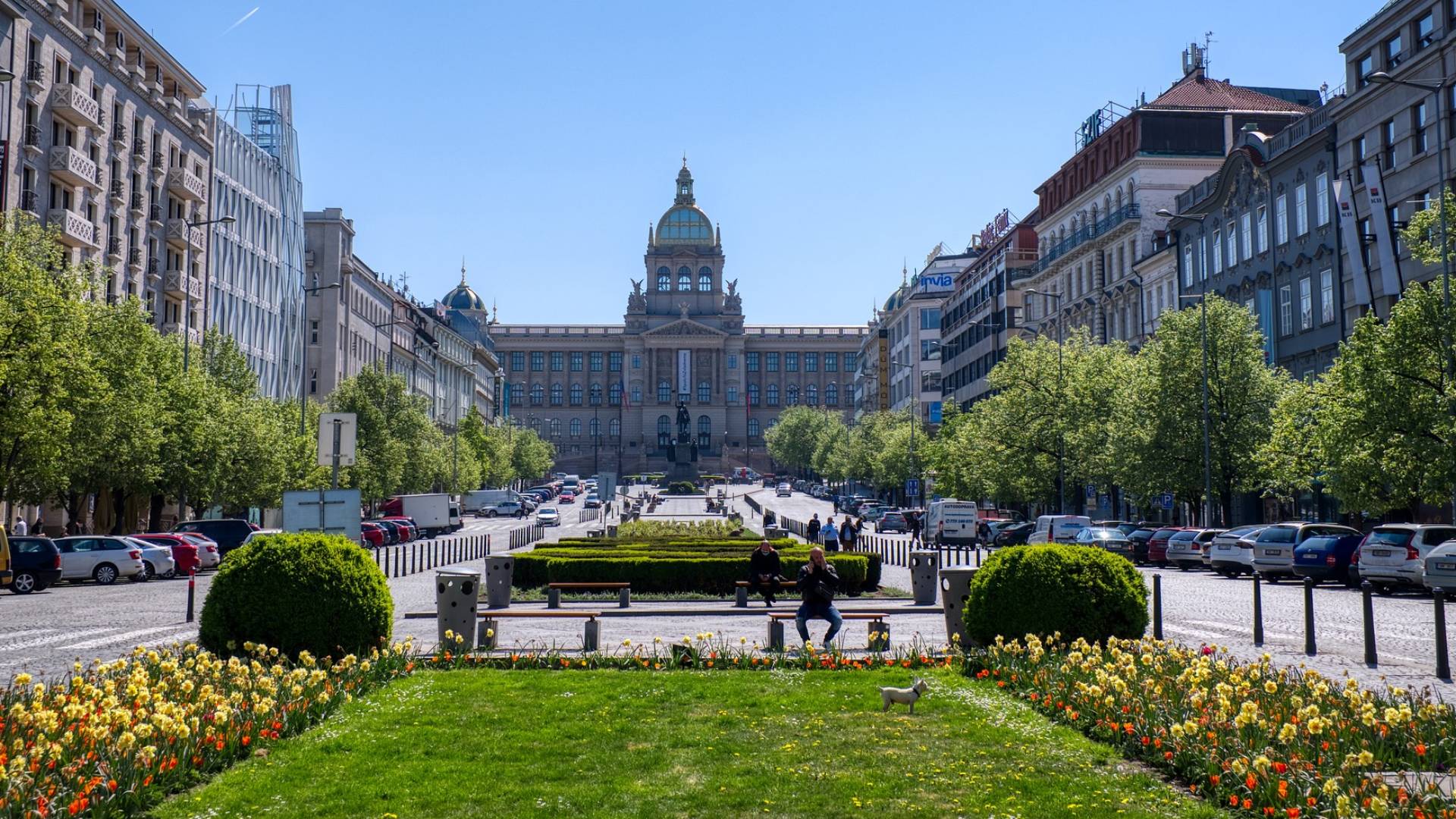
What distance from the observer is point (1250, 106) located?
71.6 meters

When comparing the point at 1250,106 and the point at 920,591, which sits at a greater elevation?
the point at 1250,106

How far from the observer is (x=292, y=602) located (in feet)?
46.7

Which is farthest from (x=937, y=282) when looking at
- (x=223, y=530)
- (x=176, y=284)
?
(x=223, y=530)

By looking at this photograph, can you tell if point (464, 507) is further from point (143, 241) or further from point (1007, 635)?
point (1007, 635)

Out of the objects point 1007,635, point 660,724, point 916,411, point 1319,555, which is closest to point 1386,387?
point 1319,555

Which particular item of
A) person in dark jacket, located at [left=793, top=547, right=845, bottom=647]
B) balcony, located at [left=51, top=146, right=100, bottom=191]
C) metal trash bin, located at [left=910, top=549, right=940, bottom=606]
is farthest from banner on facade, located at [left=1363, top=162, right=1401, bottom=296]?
balcony, located at [left=51, top=146, right=100, bottom=191]

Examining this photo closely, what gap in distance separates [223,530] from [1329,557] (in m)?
32.2

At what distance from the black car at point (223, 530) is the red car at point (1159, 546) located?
27.8m

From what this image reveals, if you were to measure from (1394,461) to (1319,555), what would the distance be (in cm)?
329

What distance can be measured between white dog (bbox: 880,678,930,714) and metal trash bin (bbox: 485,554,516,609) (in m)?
15.0

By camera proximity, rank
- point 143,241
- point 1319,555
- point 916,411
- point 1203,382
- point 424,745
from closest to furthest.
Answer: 1. point 424,745
2. point 1319,555
3. point 1203,382
4. point 143,241
5. point 916,411

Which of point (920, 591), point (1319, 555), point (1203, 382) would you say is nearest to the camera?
point (920, 591)

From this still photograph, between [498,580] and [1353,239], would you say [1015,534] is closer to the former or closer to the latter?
[1353,239]

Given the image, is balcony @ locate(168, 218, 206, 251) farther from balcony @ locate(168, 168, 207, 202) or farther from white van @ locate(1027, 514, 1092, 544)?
white van @ locate(1027, 514, 1092, 544)
